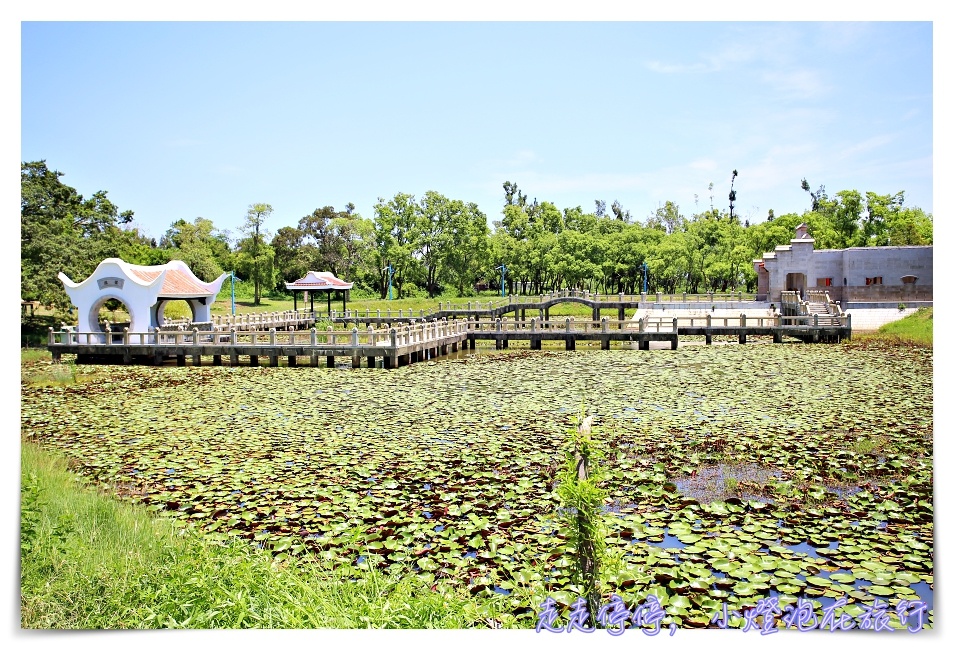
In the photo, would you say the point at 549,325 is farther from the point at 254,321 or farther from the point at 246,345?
the point at 254,321

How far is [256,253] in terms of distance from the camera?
2019 inches

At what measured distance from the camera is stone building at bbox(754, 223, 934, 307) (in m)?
30.8

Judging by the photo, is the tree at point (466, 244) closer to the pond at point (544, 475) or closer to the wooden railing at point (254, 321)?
the wooden railing at point (254, 321)

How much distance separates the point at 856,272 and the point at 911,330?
775cm

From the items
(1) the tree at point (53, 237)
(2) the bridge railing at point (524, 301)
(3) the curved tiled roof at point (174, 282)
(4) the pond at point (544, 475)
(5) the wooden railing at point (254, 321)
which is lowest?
(4) the pond at point (544, 475)

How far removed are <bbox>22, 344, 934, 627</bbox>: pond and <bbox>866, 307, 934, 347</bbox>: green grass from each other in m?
8.76

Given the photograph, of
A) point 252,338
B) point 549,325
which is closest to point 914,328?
point 549,325

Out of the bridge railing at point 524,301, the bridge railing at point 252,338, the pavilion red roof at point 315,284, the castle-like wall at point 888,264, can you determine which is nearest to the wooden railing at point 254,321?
the bridge railing at point 252,338

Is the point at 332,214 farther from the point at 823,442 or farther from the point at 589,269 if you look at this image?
the point at 823,442

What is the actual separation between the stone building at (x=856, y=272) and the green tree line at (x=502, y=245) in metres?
8.70

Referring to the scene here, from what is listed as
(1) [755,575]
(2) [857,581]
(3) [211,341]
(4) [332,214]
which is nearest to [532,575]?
(1) [755,575]

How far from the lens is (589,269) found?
5338 cm

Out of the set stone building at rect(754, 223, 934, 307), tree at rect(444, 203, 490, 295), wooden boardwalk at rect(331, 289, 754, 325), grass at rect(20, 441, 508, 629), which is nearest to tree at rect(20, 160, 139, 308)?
wooden boardwalk at rect(331, 289, 754, 325)

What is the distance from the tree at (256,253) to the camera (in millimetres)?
50750
